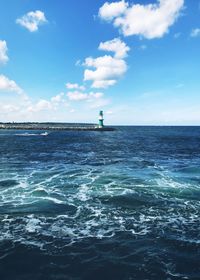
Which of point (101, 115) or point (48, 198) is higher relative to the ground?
point (101, 115)

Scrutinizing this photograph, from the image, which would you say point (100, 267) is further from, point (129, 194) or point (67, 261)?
point (129, 194)

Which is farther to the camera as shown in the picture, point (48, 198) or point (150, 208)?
point (48, 198)

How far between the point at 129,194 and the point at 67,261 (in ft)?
38.2

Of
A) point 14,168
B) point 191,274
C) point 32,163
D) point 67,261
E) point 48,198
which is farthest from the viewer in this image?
point 32,163

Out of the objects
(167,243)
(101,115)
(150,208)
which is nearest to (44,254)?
(167,243)

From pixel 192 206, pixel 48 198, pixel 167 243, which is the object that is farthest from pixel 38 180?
pixel 167 243

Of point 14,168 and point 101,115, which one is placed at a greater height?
point 101,115

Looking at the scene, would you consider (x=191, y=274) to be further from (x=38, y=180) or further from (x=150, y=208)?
(x=38, y=180)

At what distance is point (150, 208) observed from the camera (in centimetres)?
2005

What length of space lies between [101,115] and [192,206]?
128m

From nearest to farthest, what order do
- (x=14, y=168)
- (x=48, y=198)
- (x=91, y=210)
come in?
1. (x=91, y=210)
2. (x=48, y=198)
3. (x=14, y=168)

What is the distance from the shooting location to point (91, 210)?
19547mm

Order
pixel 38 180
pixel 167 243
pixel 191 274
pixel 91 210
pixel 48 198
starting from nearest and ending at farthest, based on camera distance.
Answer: pixel 191 274 < pixel 167 243 < pixel 91 210 < pixel 48 198 < pixel 38 180

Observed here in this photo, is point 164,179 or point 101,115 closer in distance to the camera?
point 164,179
